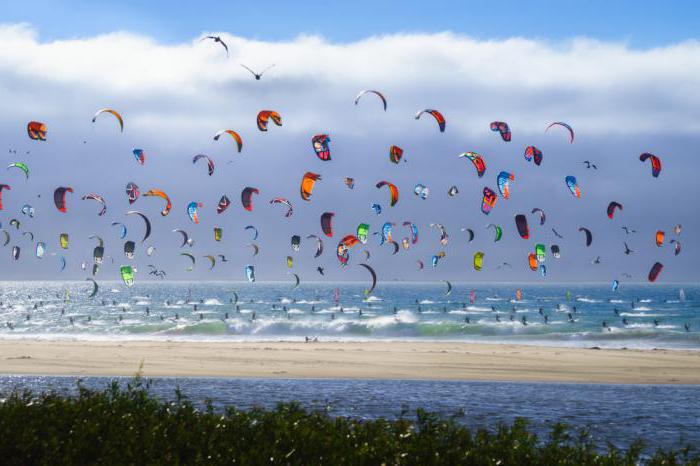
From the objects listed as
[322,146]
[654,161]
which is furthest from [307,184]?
[654,161]

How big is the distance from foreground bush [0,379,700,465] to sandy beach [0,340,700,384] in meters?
16.8

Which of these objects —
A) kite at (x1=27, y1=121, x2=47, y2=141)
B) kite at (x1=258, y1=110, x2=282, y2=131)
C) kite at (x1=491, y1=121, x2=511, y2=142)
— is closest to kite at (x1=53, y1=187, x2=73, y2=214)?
kite at (x1=27, y1=121, x2=47, y2=141)

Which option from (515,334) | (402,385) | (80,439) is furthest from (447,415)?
(515,334)

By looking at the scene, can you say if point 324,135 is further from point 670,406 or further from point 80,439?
point 80,439

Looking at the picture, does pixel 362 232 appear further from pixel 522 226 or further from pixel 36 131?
pixel 36 131

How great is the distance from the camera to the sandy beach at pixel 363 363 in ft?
94.0

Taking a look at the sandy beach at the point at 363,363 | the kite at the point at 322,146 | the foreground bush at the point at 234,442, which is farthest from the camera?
the kite at the point at 322,146

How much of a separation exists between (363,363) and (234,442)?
75.1ft

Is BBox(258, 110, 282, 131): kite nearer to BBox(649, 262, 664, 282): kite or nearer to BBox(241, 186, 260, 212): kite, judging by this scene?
BBox(241, 186, 260, 212): kite

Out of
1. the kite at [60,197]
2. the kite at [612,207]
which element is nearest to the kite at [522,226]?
the kite at [612,207]

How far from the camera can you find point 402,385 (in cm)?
2545

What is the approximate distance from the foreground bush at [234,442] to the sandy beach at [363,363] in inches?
661

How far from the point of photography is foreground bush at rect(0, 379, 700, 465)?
951cm

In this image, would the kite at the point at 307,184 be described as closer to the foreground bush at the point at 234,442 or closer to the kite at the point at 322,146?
the kite at the point at 322,146
